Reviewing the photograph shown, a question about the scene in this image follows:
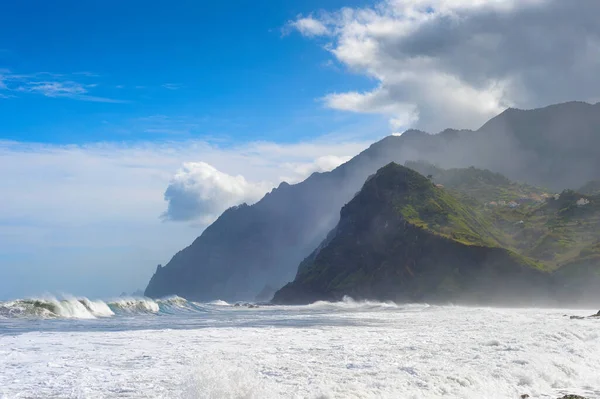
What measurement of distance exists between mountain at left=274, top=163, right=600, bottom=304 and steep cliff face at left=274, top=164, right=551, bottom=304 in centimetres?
32

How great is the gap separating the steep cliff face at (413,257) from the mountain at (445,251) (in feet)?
1.05

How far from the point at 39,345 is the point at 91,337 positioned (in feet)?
16.4

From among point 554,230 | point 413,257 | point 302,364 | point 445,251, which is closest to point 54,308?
point 302,364

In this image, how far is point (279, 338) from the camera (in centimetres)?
3409

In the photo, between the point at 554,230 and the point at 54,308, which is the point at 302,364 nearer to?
the point at 54,308

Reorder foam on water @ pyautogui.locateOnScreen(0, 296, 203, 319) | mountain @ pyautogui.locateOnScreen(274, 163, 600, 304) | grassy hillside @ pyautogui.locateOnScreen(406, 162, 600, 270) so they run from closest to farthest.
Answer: foam on water @ pyautogui.locateOnScreen(0, 296, 203, 319) → mountain @ pyautogui.locateOnScreen(274, 163, 600, 304) → grassy hillside @ pyautogui.locateOnScreen(406, 162, 600, 270)

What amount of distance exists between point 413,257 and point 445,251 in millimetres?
10446

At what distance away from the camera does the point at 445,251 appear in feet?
470

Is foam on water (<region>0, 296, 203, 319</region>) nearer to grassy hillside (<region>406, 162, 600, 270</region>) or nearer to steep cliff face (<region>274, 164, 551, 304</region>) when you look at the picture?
steep cliff face (<region>274, 164, 551, 304</region>)

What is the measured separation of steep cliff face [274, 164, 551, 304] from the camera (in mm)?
129625

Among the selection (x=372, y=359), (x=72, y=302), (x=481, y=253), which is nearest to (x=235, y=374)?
(x=372, y=359)

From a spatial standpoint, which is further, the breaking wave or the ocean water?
the breaking wave

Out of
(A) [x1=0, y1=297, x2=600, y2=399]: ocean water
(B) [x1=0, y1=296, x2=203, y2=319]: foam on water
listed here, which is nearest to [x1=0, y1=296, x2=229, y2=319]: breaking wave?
(B) [x1=0, y1=296, x2=203, y2=319]: foam on water

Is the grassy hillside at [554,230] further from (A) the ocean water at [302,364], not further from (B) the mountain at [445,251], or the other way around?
(A) the ocean water at [302,364]
